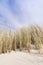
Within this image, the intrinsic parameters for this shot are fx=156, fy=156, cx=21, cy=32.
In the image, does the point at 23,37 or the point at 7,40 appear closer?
the point at 7,40

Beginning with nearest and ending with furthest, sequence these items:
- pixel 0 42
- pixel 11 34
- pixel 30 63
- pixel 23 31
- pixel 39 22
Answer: pixel 30 63 → pixel 0 42 → pixel 11 34 → pixel 23 31 → pixel 39 22

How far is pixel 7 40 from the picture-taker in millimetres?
4145

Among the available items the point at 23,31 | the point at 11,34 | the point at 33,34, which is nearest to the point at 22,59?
the point at 11,34

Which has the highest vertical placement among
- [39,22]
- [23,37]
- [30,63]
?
[39,22]

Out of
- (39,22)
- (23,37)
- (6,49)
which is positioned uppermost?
(39,22)

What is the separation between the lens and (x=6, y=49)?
4137 mm

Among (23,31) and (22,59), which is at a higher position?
(23,31)

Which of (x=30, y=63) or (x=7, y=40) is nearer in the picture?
(x=30, y=63)

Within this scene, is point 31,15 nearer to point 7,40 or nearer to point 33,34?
point 33,34

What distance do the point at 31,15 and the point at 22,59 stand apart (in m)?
3.92

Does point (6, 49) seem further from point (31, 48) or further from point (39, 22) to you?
point (39, 22)

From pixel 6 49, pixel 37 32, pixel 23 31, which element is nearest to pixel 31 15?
pixel 37 32

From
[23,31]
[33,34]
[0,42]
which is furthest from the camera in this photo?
[33,34]

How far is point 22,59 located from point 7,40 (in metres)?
1.23
